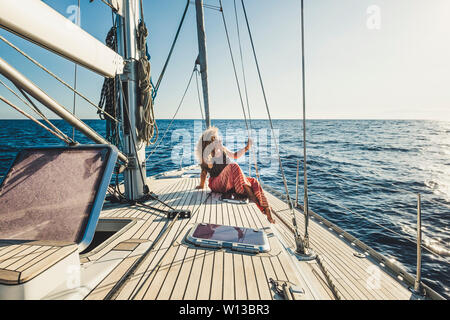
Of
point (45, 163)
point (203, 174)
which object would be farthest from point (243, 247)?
point (203, 174)

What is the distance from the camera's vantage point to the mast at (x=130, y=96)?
327 cm

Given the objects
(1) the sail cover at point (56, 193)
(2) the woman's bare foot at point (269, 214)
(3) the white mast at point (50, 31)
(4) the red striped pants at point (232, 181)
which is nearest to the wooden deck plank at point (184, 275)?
(1) the sail cover at point (56, 193)

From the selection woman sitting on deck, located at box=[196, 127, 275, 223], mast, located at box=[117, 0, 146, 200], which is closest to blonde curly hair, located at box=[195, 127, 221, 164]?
woman sitting on deck, located at box=[196, 127, 275, 223]

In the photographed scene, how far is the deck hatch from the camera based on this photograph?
2.14 meters

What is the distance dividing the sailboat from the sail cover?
0.4 inches

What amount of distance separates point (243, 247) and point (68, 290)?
56.4 inches

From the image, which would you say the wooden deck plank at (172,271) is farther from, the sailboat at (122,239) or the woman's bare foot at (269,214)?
the woman's bare foot at (269,214)

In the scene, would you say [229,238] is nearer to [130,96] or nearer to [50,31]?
[50,31]

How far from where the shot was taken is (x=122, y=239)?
7.75 feet

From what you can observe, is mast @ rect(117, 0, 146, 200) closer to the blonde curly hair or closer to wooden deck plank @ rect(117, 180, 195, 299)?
the blonde curly hair

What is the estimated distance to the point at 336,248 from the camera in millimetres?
2932

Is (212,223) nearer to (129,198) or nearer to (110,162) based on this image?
(110,162)
